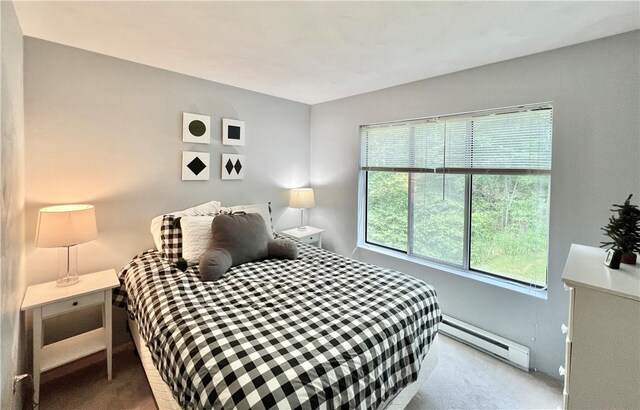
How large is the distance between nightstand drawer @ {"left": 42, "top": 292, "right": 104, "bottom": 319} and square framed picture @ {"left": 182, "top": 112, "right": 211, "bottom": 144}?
1.47 meters

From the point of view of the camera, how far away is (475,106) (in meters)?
Result: 2.35

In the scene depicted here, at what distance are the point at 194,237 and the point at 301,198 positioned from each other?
1.51 metres

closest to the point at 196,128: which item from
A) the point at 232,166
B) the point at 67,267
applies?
the point at 232,166

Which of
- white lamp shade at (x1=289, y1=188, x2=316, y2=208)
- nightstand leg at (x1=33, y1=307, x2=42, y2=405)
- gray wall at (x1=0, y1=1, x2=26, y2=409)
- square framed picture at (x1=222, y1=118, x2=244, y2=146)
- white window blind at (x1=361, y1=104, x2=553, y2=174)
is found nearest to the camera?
gray wall at (x1=0, y1=1, x2=26, y2=409)

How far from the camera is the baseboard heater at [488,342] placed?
210cm

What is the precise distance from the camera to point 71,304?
5.97 feet

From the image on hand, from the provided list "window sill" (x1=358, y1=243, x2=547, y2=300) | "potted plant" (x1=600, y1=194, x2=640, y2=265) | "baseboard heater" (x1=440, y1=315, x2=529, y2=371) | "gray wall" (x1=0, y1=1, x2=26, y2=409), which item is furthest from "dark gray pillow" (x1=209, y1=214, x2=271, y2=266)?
"potted plant" (x1=600, y1=194, x2=640, y2=265)

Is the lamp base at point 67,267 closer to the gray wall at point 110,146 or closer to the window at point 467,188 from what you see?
the gray wall at point 110,146

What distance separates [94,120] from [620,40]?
12.1ft

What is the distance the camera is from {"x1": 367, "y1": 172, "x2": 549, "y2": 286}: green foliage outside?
84.4 inches

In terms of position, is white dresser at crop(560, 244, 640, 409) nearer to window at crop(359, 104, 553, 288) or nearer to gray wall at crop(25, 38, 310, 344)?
window at crop(359, 104, 553, 288)

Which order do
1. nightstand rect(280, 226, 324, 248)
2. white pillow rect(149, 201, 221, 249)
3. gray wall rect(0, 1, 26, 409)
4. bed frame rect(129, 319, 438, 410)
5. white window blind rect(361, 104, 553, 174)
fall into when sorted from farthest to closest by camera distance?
nightstand rect(280, 226, 324, 248) → white pillow rect(149, 201, 221, 249) → white window blind rect(361, 104, 553, 174) → bed frame rect(129, 319, 438, 410) → gray wall rect(0, 1, 26, 409)

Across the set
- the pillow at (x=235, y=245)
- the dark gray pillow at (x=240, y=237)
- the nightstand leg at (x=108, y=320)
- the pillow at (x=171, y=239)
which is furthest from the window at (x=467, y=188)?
the nightstand leg at (x=108, y=320)

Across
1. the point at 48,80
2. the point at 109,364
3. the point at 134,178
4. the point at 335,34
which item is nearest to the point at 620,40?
the point at 335,34
